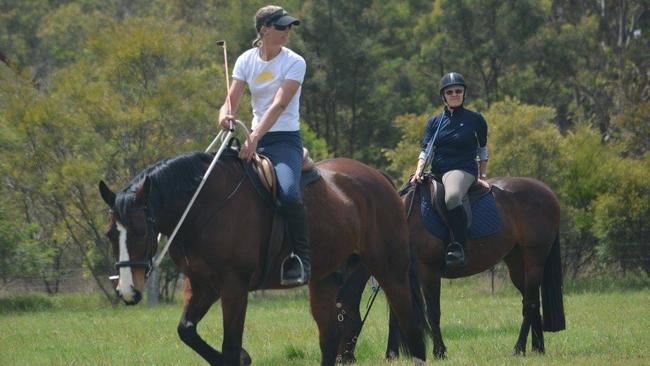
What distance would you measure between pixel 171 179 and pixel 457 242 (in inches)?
183

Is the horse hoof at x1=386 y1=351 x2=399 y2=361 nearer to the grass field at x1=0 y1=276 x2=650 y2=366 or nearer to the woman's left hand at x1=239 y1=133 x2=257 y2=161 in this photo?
the grass field at x1=0 y1=276 x2=650 y2=366

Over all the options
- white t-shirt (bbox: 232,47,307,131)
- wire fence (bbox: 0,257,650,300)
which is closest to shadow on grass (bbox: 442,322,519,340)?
white t-shirt (bbox: 232,47,307,131)

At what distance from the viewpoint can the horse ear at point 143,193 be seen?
7.75 meters

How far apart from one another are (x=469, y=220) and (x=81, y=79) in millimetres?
16849

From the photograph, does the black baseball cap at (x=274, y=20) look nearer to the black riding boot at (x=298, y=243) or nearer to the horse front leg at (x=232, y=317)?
the black riding boot at (x=298, y=243)

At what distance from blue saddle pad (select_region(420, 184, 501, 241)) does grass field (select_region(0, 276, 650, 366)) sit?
1.24 meters

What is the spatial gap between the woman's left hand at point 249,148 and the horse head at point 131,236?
0.84 m

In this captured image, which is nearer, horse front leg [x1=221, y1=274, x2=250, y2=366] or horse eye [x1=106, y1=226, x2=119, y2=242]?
horse eye [x1=106, y1=226, x2=119, y2=242]

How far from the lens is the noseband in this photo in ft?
25.0

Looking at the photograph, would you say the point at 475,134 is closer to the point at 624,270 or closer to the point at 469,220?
the point at 469,220

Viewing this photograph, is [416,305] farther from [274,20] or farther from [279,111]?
[274,20]

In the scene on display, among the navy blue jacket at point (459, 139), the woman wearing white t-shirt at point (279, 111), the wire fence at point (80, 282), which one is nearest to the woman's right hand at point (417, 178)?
the navy blue jacket at point (459, 139)

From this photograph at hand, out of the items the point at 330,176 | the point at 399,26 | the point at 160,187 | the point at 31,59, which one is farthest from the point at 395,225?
the point at 31,59

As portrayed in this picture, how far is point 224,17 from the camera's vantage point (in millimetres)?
40656
